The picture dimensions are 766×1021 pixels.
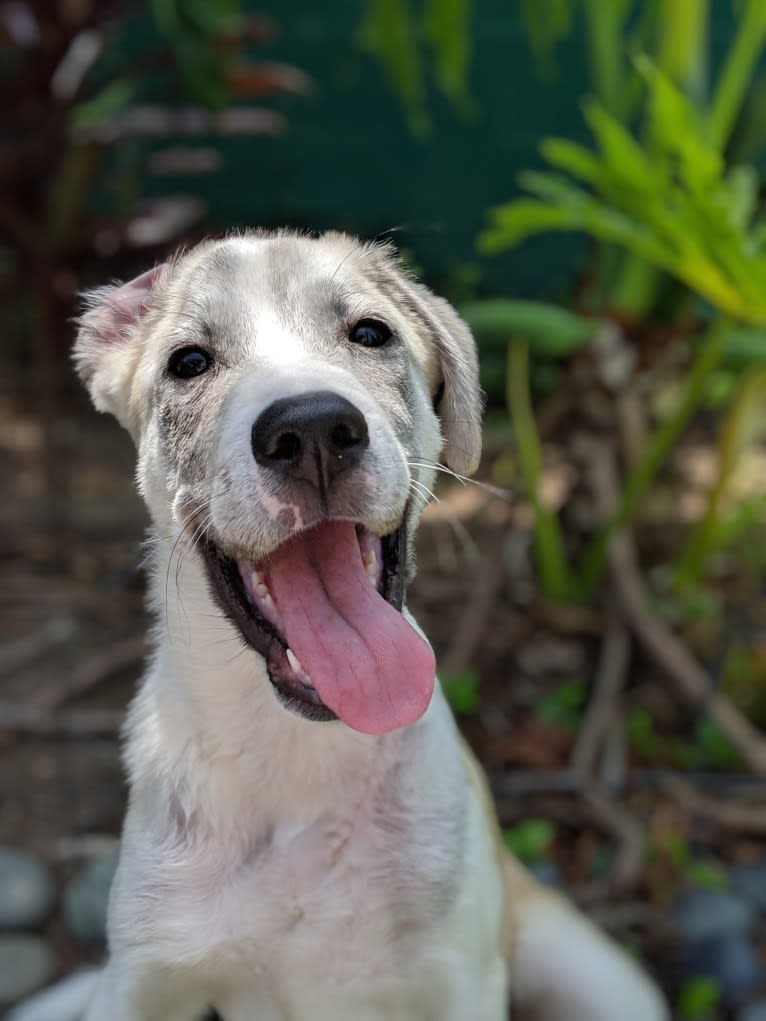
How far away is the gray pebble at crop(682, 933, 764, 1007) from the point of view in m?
3.17

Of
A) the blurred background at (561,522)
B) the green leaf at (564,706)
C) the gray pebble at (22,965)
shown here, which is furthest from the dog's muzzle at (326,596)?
the green leaf at (564,706)

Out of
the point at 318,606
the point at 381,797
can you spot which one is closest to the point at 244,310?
the point at 318,606

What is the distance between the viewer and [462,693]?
405 centimetres

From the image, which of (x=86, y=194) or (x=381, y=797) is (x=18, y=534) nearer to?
(x=86, y=194)

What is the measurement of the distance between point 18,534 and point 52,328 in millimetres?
1246

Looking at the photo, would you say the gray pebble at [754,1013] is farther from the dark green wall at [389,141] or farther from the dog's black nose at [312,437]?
the dark green wall at [389,141]

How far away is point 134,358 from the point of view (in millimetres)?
2100

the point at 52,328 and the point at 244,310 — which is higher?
the point at 244,310

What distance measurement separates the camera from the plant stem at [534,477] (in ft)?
12.6

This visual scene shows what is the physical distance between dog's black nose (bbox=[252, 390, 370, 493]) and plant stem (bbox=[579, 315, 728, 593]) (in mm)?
2241

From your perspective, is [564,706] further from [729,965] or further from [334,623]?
[334,623]

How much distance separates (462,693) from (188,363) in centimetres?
236

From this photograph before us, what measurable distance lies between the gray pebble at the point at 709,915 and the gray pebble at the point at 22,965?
6.03 ft

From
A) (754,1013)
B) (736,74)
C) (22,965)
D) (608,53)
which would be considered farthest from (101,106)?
(754,1013)
